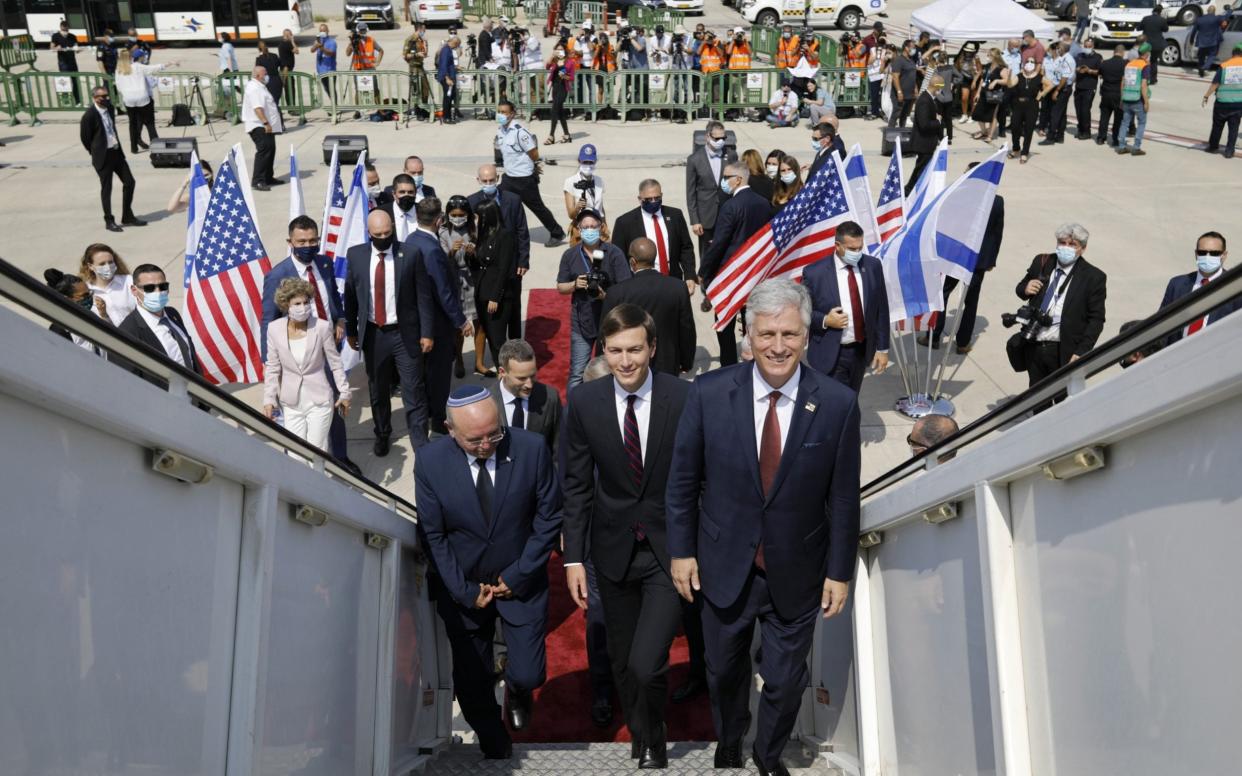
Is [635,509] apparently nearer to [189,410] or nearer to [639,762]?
[639,762]

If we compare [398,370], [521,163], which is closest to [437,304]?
[398,370]

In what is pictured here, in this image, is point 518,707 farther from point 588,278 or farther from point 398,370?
point 588,278

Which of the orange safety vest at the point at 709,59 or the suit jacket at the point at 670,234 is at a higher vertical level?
the orange safety vest at the point at 709,59

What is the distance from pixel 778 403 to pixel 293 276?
5417 millimetres

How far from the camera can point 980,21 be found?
22188 millimetres

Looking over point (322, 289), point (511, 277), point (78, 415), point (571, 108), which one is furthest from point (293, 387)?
point (571, 108)

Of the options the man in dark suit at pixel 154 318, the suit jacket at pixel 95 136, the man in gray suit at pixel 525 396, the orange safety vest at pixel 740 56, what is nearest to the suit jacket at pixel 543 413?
the man in gray suit at pixel 525 396

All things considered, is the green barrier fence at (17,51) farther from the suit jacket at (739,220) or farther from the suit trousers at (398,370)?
the suit jacket at (739,220)

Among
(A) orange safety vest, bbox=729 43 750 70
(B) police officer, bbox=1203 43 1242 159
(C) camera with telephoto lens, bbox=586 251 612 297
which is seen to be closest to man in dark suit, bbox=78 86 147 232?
(C) camera with telephoto lens, bbox=586 251 612 297

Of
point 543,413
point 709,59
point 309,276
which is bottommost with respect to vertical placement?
point 543,413

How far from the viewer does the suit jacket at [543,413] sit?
6.96 meters

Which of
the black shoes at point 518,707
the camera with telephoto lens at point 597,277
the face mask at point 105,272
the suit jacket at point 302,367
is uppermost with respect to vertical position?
the face mask at point 105,272

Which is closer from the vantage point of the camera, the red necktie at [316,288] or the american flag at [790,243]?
the red necktie at [316,288]

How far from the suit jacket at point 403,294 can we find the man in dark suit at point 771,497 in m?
4.65
